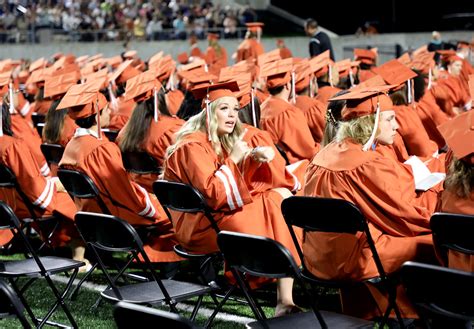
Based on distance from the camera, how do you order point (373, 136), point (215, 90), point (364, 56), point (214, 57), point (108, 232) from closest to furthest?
1. point (108, 232)
2. point (373, 136)
3. point (215, 90)
4. point (364, 56)
5. point (214, 57)

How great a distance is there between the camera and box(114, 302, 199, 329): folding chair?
3092 mm

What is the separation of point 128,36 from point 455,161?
87.0 ft

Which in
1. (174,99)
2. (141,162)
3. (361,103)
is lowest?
(174,99)

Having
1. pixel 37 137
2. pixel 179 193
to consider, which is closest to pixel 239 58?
pixel 37 137

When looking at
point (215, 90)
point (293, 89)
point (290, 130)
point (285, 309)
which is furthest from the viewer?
point (293, 89)

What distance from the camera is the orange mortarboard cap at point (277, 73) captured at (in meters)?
8.96

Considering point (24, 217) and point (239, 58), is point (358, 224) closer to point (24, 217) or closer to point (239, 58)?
point (24, 217)

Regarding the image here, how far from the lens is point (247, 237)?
4.16 metres

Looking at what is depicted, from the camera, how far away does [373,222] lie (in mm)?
5086

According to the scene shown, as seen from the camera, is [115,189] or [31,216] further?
[31,216]

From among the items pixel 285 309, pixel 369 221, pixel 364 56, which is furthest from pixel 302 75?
pixel 369 221

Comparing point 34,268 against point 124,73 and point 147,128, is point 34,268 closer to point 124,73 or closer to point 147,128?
point 147,128

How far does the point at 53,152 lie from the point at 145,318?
5197mm

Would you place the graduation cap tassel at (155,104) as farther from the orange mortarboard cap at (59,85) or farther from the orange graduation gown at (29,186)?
the orange graduation gown at (29,186)
